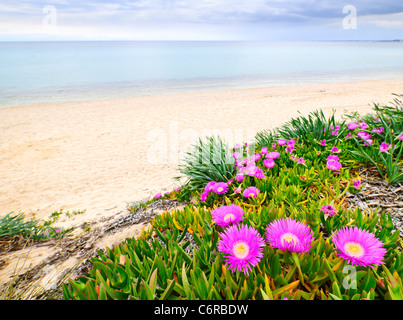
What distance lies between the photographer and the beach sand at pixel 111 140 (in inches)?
199

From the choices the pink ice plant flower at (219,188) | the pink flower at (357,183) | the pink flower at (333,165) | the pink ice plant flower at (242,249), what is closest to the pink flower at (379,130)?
the pink flower at (333,165)

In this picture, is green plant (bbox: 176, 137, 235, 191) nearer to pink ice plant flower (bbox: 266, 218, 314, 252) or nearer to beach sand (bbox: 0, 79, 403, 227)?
pink ice plant flower (bbox: 266, 218, 314, 252)

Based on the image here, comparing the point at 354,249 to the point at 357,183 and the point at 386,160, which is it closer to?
the point at 357,183

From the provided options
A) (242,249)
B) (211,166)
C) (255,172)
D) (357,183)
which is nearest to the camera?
(242,249)

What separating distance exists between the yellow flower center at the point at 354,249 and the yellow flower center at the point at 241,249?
0.39 metres

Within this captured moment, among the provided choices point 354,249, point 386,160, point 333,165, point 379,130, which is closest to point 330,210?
point 354,249

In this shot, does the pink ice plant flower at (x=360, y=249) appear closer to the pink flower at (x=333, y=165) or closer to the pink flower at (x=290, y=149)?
the pink flower at (x=333, y=165)

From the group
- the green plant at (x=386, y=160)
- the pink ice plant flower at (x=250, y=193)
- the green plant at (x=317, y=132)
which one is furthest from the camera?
the green plant at (x=317, y=132)

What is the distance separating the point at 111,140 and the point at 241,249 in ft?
27.8

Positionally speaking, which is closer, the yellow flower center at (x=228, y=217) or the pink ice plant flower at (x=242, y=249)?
the pink ice plant flower at (x=242, y=249)

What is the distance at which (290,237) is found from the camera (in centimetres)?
100

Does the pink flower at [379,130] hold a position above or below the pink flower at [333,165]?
above

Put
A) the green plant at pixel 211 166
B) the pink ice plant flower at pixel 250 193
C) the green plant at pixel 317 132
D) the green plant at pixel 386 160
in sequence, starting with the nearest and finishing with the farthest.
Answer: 1. the pink ice plant flower at pixel 250 193
2. the green plant at pixel 386 160
3. the green plant at pixel 211 166
4. the green plant at pixel 317 132
